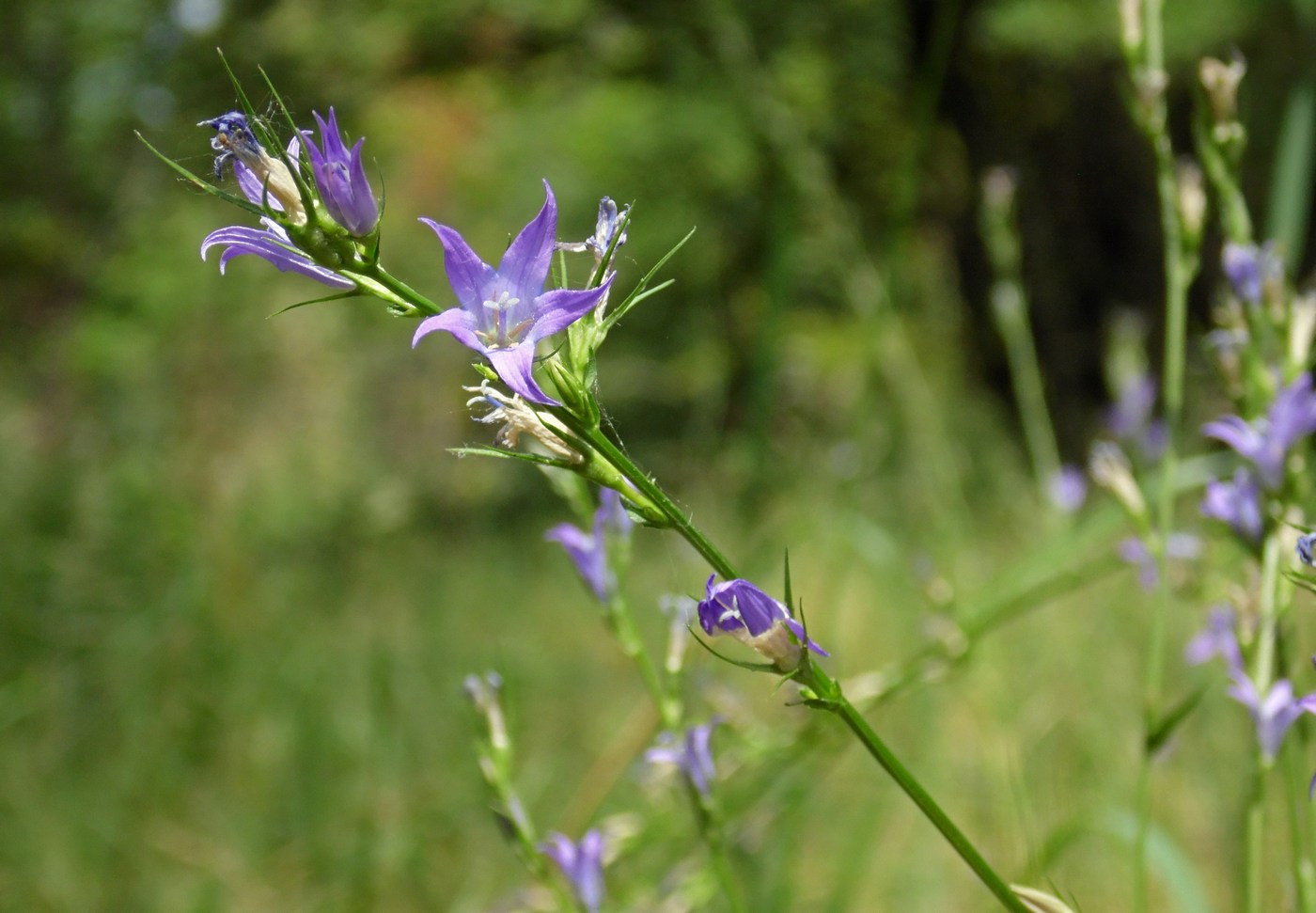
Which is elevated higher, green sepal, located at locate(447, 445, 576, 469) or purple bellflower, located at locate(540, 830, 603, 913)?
green sepal, located at locate(447, 445, 576, 469)

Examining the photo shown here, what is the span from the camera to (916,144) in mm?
1025

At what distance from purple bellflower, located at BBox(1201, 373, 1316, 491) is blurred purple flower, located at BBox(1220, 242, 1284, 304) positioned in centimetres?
9

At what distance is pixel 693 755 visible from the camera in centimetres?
53

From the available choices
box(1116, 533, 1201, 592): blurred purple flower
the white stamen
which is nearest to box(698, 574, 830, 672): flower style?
the white stamen

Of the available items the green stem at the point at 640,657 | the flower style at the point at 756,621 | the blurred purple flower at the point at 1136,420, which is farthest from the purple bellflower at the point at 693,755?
the blurred purple flower at the point at 1136,420

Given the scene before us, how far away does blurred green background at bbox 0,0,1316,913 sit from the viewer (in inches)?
55.6

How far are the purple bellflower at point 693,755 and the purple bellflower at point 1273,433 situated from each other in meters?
0.29

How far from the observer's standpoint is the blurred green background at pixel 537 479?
141cm

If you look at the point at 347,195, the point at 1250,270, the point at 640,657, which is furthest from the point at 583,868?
the point at 1250,270

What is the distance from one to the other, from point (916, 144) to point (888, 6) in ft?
13.7

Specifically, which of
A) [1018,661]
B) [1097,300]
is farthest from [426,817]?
[1097,300]

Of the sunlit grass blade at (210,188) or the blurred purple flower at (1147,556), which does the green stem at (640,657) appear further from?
the blurred purple flower at (1147,556)

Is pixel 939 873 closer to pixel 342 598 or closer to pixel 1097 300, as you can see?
pixel 342 598

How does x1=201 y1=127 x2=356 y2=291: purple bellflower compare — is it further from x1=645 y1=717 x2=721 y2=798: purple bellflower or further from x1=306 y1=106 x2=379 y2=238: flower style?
x1=645 y1=717 x2=721 y2=798: purple bellflower
